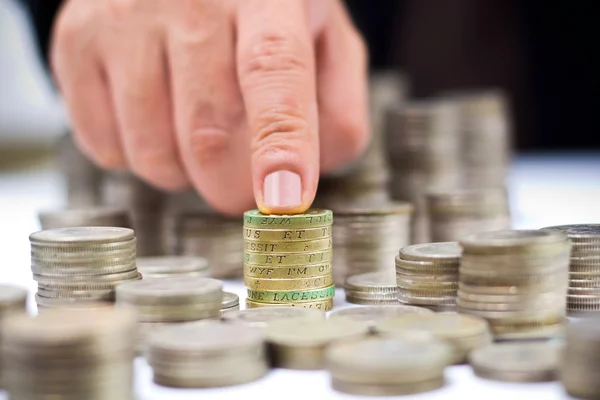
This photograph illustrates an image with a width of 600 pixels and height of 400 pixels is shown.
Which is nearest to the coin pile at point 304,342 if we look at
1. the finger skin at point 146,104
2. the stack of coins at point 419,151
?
the finger skin at point 146,104

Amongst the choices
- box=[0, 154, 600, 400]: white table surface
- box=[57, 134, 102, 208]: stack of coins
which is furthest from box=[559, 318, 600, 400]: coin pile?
box=[57, 134, 102, 208]: stack of coins

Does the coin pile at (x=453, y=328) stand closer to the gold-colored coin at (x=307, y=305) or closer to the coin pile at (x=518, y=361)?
the coin pile at (x=518, y=361)

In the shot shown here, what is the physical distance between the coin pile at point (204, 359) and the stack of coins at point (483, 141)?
2.37 metres

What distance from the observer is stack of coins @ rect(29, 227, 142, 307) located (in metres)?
1.89

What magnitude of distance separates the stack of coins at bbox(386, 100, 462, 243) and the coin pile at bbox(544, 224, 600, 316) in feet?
4.67

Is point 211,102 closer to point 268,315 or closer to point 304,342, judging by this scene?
point 268,315

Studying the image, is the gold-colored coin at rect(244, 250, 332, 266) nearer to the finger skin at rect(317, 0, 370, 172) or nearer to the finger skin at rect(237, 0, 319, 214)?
the finger skin at rect(237, 0, 319, 214)

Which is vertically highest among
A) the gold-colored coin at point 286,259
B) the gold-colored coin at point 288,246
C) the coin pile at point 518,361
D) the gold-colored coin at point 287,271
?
the gold-colored coin at point 288,246

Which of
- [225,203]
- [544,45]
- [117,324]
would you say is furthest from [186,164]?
[544,45]

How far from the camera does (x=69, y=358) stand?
1.34 m

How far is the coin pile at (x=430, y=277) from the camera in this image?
191cm

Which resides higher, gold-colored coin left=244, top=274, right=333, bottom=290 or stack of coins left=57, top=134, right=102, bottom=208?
stack of coins left=57, top=134, right=102, bottom=208

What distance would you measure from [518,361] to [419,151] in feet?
6.26

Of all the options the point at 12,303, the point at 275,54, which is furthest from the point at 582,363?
the point at 275,54
